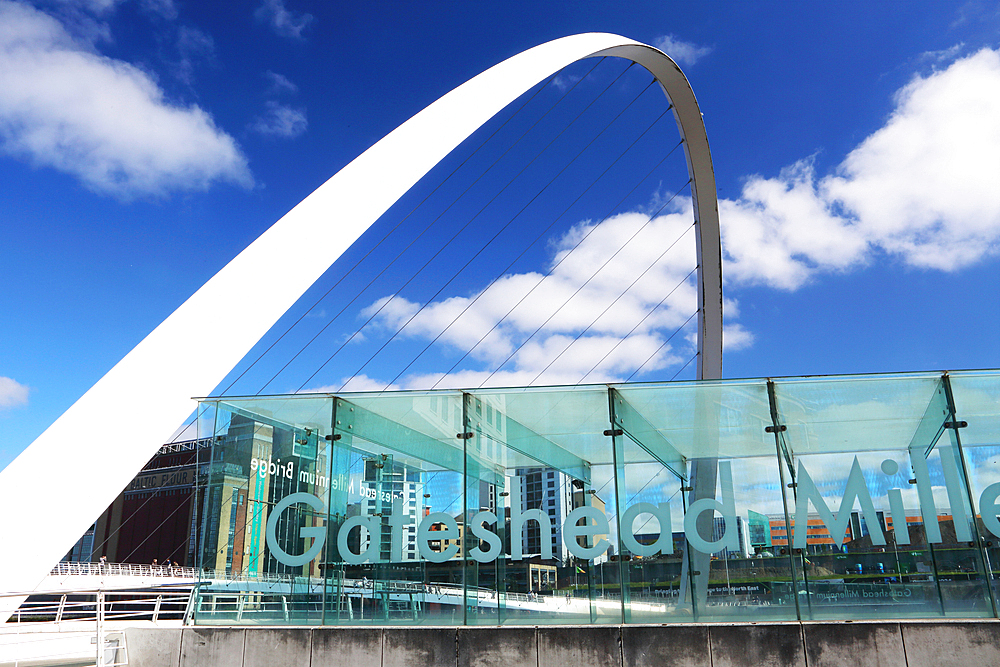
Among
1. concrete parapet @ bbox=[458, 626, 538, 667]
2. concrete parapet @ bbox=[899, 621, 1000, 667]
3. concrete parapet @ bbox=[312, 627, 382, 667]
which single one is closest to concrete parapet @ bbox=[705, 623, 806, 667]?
concrete parapet @ bbox=[899, 621, 1000, 667]

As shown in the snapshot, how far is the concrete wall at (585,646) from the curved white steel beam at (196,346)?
2.19 metres

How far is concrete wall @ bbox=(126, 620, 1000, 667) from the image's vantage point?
7441 mm

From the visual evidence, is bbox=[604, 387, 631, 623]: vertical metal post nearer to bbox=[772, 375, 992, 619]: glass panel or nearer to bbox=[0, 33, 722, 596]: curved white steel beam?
bbox=[772, 375, 992, 619]: glass panel

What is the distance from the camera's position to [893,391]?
859cm

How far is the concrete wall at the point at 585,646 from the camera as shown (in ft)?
24.4

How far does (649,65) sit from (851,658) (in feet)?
50.4

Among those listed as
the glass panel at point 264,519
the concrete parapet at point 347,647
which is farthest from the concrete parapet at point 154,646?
the concrete parapet at point 347,647

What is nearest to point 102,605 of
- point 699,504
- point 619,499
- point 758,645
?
point 619,499

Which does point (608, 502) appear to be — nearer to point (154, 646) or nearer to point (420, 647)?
point (420, 647)

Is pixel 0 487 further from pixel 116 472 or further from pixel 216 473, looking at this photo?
pixel 216 473

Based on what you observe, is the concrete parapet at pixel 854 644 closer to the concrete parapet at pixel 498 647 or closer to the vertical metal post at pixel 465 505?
the concrete parapet at pixel 498 647

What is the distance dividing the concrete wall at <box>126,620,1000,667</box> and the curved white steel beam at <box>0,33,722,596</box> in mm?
2192

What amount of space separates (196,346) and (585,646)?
5.52 metres

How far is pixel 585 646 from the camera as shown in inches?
308
